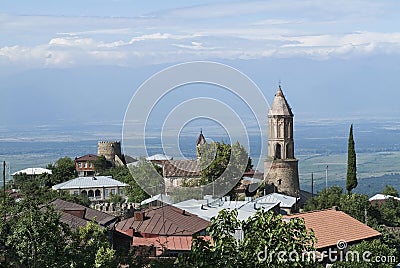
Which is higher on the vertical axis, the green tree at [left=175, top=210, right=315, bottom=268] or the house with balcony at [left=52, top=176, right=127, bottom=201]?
the green tree at [left=175, top=210, right=315, bottom=268]

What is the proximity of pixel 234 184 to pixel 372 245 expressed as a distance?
762 inches

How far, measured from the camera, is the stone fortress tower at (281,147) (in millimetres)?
45969

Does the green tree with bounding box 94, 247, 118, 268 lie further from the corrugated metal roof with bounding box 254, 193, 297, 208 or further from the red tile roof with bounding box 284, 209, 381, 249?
the corrugated metal roof with bounding box 254, 193, 297, 208

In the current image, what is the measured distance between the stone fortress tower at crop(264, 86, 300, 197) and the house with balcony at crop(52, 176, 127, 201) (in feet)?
26.3

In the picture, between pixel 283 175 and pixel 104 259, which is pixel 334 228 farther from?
pixel 283 175

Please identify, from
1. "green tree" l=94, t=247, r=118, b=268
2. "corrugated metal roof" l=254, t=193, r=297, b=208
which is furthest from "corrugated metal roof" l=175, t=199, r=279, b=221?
"green tree" l=94, t=247, r=118, b=268

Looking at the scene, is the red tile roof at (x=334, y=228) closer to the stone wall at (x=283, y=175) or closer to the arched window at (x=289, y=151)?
the stone wall at (x=283, y=175)

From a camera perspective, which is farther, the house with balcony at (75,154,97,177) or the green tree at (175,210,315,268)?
the house with balcony at (75,154,97,177)

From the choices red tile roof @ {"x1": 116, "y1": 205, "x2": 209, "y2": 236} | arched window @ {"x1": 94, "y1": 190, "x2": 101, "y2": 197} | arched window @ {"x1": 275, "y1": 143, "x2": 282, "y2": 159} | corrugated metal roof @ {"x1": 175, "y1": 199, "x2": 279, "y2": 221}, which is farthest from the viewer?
arched window @ {"x1": 94, "y1": 190, "x2": 101, "y2": 197}

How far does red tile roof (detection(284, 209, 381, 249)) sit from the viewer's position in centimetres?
2550

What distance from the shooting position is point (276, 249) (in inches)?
470

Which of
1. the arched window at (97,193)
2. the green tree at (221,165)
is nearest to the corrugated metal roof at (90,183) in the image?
the arched window at (97,193)

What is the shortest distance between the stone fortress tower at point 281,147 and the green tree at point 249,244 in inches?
1314

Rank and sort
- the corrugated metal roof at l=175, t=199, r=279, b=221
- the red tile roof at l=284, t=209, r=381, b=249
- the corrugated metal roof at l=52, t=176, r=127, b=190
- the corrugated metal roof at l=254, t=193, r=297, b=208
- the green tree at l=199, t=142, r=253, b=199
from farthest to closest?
the corrugated metal roof at l=52, t=176, r=127, b=190, the green tree at l=199, t=142, r=253, b=199, the corrugated metal roof at l=254, t=193, r=297, b=208, the corrugated metal roof at l=175, t=199, r=279, b=221, the red tile roof at l=284, t=209, r=381, b=249
